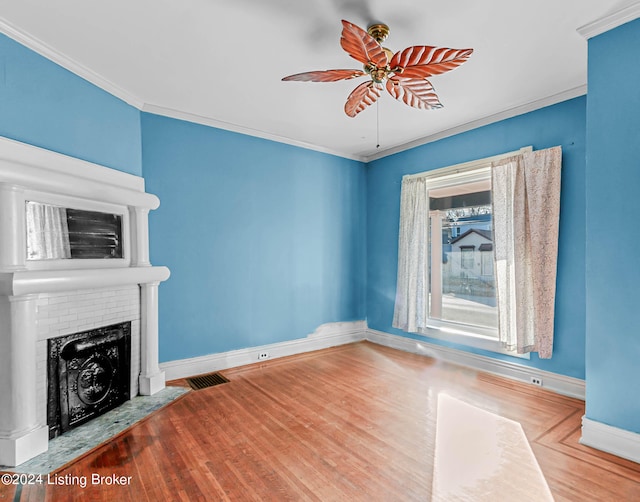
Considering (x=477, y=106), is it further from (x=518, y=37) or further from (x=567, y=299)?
(x=567, y=299)

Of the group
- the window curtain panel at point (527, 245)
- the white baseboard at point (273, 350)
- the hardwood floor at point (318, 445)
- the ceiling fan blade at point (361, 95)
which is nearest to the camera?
the hardwood floor at point (318, 445)

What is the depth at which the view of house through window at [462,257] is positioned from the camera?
4151mm

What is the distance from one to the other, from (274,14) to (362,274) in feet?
13.0

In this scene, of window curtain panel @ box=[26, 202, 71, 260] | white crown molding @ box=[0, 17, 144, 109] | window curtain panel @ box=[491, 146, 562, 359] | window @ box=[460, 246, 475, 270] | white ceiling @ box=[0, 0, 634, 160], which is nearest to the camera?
white ceiling @ box=[0, 0, 634, 160]

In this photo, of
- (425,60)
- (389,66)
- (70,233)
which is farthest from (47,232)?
(425,60)

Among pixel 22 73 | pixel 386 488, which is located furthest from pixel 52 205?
pixel 386 488

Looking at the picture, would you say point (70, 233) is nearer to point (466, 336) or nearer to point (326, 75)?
point (326, 75)

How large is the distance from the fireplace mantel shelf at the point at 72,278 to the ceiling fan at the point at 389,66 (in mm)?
2129

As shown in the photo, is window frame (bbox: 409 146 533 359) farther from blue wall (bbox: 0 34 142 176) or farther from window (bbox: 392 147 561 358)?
blue wall (bbox: 0 34 142 176)

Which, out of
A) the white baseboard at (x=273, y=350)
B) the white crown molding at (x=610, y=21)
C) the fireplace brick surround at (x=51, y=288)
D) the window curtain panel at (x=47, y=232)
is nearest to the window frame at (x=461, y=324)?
the white baseboard at (x=273, y=350)

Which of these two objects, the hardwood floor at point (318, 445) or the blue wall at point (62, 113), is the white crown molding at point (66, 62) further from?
the hardwood floor at point (318, 445)

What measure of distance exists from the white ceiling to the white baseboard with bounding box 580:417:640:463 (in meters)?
2.75

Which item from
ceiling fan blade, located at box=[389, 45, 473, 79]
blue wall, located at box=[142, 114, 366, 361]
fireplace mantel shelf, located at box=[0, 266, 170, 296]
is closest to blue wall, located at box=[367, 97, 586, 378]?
blue wall, located at box=[142, 114, 366, 361]

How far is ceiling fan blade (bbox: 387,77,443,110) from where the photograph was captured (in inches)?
96.9
